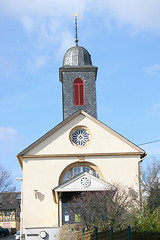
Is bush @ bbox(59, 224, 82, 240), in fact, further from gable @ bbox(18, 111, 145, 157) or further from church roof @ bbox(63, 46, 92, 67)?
church roof @ bbox(63, 46, 92, 67)

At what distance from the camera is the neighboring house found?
79.8 m

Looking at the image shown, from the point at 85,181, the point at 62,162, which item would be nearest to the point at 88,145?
the point at 62,162

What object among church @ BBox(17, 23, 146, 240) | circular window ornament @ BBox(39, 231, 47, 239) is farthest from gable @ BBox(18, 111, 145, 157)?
circular window ornament @ BBox(39, 231, 47, 239)

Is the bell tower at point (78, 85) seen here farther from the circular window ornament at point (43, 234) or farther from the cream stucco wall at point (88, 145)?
the circular window ornament at point (43, 234)

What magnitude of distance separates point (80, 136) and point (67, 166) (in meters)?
2.48

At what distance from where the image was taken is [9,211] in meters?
84.5

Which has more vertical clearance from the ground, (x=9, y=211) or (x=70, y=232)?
(x=9, y=211)

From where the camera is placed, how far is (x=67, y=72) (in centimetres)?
3819

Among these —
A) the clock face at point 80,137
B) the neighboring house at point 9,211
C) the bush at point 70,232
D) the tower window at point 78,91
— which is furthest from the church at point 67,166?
the neighboring house at point 9,211

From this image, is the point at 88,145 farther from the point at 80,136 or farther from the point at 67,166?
the point at 67,166

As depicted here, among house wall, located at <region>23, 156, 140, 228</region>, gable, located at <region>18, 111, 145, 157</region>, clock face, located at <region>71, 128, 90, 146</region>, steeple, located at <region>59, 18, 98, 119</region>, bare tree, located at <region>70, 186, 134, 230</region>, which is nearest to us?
bare tree, located at <region>70, 186, 134, 230</region>

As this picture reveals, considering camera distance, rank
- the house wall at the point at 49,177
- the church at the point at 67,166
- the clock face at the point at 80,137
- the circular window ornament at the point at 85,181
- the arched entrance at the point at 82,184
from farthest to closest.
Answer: the clock face at the point at 80,137 → the house wall at the point at 49,177 → the church at the point at 67,166 → the circular window ornament at the point at 85,181 → the arched entrance at the point at 82,184

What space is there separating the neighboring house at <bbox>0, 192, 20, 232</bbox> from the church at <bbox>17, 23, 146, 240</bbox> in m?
46.4

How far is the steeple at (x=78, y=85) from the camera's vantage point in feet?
121
